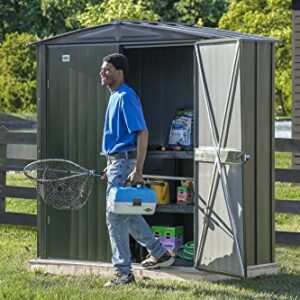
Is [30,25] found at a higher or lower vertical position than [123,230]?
higher

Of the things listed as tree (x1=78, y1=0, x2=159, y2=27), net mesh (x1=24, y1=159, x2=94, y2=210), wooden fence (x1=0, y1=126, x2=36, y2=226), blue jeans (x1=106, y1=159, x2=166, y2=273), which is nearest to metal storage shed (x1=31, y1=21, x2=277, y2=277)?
net mesh (x1=24, y1=159, x2=94, y2=210)

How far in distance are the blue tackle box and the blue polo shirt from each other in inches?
14.8

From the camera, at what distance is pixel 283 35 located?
31500 millimetres

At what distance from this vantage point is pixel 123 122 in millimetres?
8359

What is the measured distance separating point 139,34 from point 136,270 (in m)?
2.17

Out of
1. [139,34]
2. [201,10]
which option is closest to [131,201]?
[139,34]

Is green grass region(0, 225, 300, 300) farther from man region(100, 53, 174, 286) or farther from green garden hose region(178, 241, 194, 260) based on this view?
green garden hose region(178, 241, 194, 260)

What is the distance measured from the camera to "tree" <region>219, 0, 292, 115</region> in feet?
106

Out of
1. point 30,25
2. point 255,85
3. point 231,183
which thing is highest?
point 30,25

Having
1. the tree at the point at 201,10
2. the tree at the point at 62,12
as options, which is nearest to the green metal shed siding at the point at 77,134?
the tree at the point at 62,12

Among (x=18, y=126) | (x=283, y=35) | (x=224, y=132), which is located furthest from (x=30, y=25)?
(x=224, y=132)

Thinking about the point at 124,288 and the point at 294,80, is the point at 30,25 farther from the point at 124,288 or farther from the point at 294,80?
the point at 124,288

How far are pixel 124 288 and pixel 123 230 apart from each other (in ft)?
1.71

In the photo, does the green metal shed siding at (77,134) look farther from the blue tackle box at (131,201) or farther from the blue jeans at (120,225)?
the blue tackle box at (131,201)
